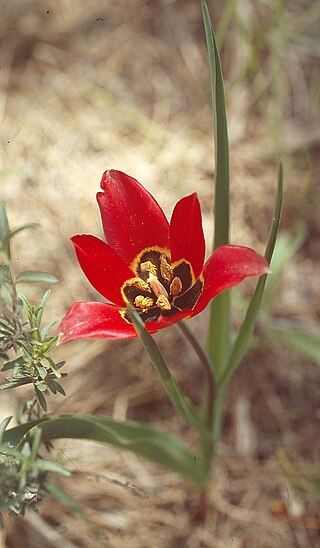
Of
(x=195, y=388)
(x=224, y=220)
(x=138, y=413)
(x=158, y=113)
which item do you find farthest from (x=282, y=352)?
(x=158, y=113)

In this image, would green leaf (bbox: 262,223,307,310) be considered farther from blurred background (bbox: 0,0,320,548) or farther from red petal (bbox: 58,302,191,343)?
red petal (bbox: 58,302,191,343)

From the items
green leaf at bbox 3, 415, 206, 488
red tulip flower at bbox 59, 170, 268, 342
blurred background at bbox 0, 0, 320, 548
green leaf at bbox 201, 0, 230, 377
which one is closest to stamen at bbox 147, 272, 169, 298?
red tulip flower at bbox 59, 170, 268, 342

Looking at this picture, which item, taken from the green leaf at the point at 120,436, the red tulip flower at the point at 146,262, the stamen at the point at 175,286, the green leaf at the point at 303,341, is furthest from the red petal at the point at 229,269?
the green leaf at the point at 303,341

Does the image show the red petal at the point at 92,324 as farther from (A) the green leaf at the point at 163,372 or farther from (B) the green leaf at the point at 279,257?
(B) the green leaf at the point at 279,257

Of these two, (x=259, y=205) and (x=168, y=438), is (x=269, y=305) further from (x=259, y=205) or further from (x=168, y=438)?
(x=168, y=438)

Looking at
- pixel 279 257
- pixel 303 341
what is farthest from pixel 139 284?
pixel 279 257

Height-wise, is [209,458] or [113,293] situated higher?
[113,293]

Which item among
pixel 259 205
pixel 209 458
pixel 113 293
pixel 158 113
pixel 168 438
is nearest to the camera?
pixel 113 293
